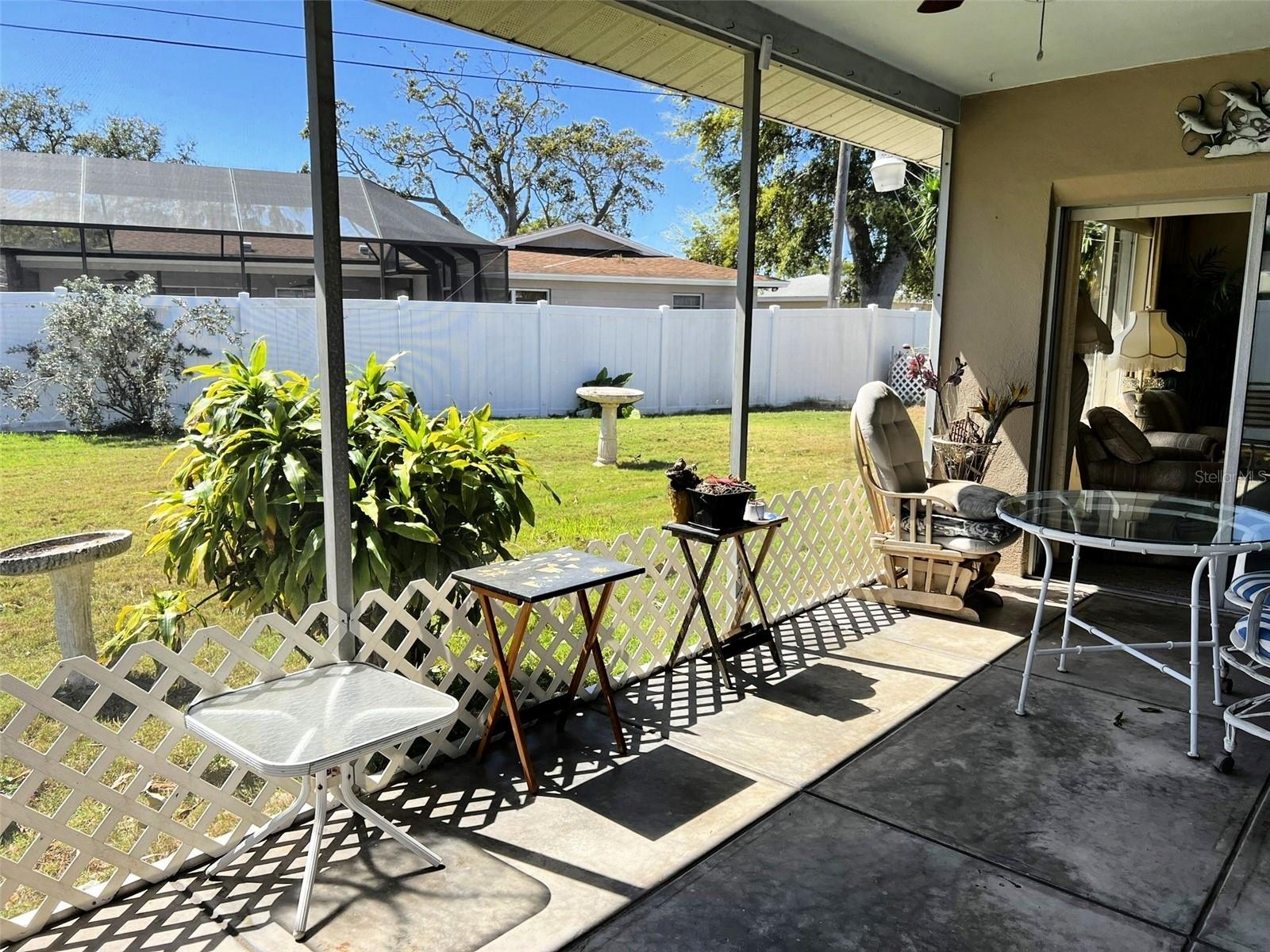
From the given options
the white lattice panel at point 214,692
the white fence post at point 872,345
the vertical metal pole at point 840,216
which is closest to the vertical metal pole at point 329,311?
the white lattice panel at point 214,692

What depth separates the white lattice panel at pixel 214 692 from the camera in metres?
1.93

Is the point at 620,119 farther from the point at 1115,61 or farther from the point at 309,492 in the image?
the point at 309,492

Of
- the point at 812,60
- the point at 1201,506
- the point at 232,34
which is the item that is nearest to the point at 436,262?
the point at 232,34

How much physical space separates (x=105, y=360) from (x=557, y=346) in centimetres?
427

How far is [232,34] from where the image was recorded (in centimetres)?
579

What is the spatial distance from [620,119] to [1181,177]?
11093mm

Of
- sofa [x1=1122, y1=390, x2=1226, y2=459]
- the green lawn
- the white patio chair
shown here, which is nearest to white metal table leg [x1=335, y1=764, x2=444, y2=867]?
the green lawn

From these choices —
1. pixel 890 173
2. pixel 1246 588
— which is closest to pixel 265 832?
pixel 1246 588

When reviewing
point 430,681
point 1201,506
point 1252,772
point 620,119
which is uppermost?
point 620,119

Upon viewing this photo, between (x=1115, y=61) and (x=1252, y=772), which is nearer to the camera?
(x=1252, y=772)

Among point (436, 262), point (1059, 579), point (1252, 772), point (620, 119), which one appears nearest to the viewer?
point (1252, 772)

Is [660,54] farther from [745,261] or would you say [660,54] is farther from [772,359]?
[772,359]

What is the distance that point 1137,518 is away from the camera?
3205mm

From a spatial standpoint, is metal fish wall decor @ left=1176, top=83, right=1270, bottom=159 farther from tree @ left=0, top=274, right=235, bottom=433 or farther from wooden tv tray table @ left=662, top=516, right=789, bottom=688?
tree @ left=0, top=274, right=235, bottom=433
